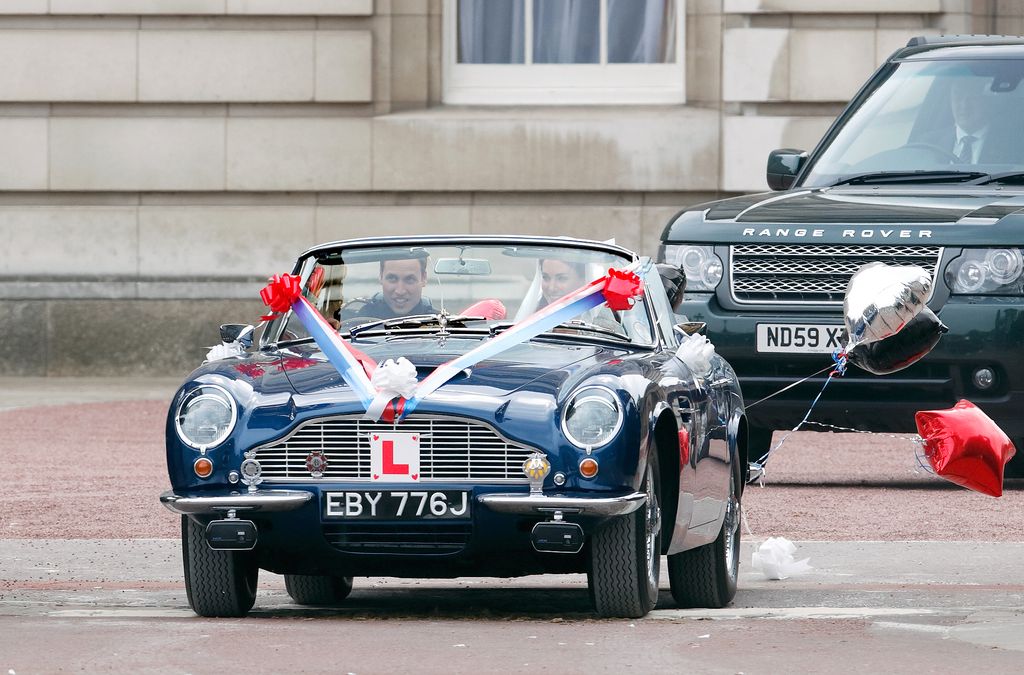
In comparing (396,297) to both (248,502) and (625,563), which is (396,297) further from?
(625,563)

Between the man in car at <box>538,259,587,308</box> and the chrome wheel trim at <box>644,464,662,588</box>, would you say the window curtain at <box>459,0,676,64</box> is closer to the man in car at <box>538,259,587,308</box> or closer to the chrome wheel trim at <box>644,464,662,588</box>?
the man in car at <box>538,259,587,308</box>

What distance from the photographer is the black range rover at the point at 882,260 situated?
11.4 meters

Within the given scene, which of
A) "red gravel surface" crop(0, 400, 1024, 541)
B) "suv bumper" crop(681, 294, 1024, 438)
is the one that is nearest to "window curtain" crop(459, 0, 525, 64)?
"red gravel surface" crop(0, 400, 1024, 541)

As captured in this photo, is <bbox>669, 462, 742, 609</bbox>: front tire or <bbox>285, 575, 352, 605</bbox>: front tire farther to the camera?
<bbox>285, 575, 352, 605</bbox>: front tire

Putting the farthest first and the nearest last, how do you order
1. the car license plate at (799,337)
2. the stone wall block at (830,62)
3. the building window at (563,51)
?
the building window at (563,51), the stone wall block at (830,62), the car license plate at (799,337)

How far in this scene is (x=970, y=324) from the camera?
11344 mm

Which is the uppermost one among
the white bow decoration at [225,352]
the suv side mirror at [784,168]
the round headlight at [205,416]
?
the suv side mirror at [784,168]

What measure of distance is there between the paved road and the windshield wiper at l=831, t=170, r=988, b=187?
9.57 ft

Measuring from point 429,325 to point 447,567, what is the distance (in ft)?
4.04

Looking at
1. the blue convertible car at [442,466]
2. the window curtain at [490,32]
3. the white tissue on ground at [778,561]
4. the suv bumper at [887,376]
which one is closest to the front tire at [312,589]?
the blue convertible car at [442,466]

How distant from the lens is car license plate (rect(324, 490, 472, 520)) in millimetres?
7297

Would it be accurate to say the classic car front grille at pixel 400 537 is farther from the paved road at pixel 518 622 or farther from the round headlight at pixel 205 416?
the round headlight at pixel 205 416

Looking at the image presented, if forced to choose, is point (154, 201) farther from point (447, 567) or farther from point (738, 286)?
point (447, 567)

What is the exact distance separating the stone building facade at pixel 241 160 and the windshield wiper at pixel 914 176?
24.4 ft
